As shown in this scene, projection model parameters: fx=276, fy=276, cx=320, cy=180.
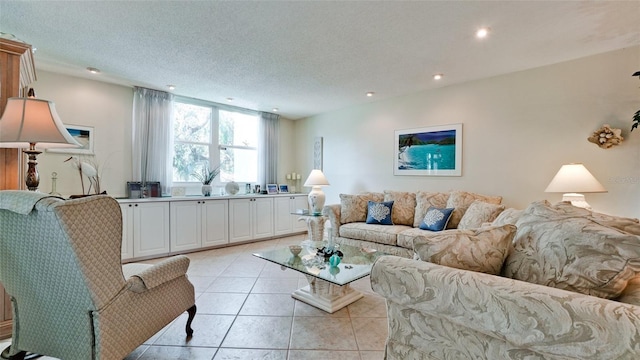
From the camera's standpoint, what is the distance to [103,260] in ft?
4.31

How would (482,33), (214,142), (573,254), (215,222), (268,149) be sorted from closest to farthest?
(573,254), (482,33), (215,222), (214,142), (268,149)

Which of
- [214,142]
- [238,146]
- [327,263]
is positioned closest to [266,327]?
[327,263]

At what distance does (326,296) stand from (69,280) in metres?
1.76

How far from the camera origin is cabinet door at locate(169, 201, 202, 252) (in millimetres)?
4043

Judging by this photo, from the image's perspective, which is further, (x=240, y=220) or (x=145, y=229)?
(x=240, y=220)

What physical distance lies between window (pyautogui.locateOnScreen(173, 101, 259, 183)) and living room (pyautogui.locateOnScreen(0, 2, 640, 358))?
75 cm

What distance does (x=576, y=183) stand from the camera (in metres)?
2.71

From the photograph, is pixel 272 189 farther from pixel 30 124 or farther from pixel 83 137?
pixel 30 124

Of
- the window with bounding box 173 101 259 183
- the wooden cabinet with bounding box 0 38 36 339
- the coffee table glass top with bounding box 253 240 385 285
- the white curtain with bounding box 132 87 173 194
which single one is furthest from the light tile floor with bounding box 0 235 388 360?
the window with bounding box 173 101 259 183

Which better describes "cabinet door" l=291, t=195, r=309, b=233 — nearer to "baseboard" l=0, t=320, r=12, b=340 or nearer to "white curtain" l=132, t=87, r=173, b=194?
"white curtain" l=132, t=87, r=173, b=194

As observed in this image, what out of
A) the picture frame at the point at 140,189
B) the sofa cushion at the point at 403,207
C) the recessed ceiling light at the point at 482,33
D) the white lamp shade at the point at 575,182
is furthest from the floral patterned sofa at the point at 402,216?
the picture frame at the point at 140,189

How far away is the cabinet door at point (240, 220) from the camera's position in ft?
15.3

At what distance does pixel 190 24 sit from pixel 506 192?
3.95 meters

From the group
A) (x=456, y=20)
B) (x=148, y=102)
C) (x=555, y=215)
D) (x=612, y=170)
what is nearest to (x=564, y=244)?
(x=555, y=215)
